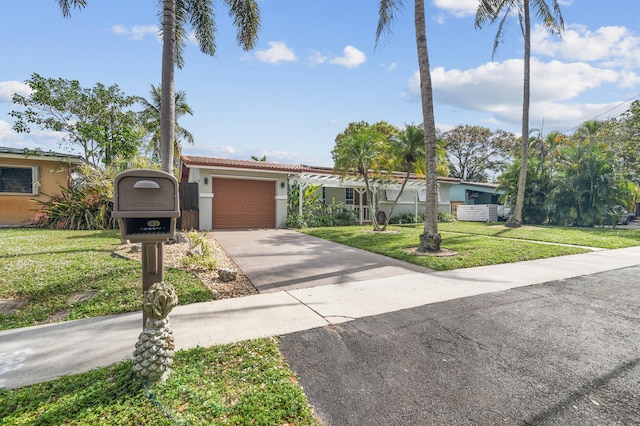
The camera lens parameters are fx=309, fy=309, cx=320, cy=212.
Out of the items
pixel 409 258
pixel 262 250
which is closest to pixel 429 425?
pixel 409 258

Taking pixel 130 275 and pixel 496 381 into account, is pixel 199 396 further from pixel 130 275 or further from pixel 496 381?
pixel 130 275

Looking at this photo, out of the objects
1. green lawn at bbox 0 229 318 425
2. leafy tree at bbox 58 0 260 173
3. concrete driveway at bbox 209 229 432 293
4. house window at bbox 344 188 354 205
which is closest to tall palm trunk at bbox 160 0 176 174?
leafy tree at bbox 58 0 260 173

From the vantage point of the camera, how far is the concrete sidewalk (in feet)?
9.50

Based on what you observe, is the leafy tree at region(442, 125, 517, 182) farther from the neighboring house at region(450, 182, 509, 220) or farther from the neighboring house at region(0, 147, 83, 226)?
the neighboring house at region(0, 147, 83, 226)

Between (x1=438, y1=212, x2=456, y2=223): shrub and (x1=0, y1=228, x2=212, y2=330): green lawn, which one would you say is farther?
(x1=438, y1=212, x2=456, y2=223): shrub

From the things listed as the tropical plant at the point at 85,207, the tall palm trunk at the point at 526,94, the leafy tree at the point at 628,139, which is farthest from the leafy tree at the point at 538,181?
the tropical plant at the point at 85,207

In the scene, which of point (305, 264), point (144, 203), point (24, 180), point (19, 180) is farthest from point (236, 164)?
point (144, 203)

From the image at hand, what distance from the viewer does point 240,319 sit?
386 centimetres

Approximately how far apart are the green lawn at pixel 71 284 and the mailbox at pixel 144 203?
215 centimetres

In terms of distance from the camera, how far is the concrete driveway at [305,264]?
5770 mm

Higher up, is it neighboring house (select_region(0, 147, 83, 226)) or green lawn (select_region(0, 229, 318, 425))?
neighboring house (select_region(0, 147, 83, 226))

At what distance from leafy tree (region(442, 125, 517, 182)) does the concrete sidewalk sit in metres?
34.8

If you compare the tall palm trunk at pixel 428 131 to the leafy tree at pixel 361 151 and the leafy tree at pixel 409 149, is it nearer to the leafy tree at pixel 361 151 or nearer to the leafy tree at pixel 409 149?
the leafy tree at pixel 361 151

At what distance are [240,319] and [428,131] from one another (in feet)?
23.3
